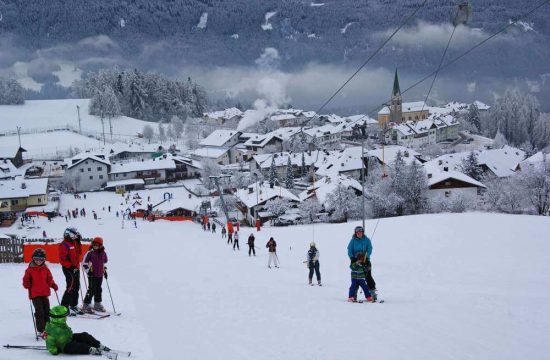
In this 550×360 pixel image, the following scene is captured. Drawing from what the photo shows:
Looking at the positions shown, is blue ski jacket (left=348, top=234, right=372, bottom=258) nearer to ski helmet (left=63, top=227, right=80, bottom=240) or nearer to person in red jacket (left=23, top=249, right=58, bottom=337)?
ski helmet (left=63, top=227, right=80, bottom=240)

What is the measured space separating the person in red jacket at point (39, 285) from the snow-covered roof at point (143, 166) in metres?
69.8

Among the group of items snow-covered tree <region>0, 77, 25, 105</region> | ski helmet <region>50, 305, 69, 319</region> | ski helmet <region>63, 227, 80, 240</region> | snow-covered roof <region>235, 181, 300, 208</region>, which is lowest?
ski helmet <region>50, 305, 69, 319</region>

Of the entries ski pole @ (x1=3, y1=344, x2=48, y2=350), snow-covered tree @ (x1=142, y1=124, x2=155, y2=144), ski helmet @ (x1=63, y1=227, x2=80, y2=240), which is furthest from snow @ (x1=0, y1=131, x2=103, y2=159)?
ski pole @ (x1=3, y1=344, x2=48, y2=350)

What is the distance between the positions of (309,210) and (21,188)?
31116mm

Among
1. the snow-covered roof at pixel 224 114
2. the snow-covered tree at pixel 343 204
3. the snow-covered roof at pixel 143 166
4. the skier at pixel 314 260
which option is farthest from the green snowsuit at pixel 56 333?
the snow-covered roof at pixel 224 114

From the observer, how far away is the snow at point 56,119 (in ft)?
400

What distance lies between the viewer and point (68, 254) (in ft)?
28.5

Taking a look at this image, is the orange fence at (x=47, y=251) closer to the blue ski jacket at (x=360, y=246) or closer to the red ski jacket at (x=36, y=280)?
the red ski jacket at (x=36, y=280)

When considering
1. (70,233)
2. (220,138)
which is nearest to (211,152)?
(220,138)

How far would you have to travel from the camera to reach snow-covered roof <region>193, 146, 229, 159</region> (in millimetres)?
96319

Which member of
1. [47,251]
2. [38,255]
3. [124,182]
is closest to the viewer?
[38,255]

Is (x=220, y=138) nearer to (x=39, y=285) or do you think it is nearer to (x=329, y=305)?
(x=329, y=305)

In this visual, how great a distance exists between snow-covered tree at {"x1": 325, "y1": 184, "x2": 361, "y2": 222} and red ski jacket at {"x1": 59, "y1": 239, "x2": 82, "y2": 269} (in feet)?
127

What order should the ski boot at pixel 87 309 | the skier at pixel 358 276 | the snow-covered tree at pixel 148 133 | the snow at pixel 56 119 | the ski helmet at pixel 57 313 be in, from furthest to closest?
the snow at pixel 56 119 < the snow-covered tree at pixel 148 133 < the skier at pixel 358 276 < the ski boot at pixel 87 309 < the ski helmet at pixel 57 313
